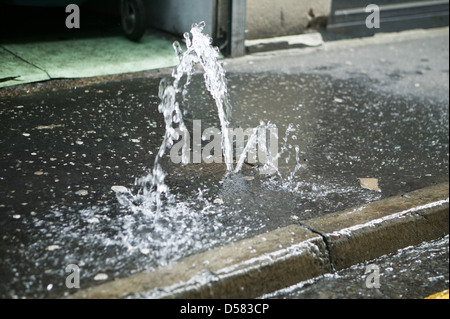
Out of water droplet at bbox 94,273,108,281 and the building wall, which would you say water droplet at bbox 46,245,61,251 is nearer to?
water droplet at bbox 94,273,108,281

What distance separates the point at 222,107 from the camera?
4.78 metres

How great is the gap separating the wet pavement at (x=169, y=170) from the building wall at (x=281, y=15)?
118 centimetres

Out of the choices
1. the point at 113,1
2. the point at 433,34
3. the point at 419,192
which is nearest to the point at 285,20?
the point at 113,1

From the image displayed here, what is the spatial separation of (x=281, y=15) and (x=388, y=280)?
477 centimetres

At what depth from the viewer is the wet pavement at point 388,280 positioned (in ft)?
8.80

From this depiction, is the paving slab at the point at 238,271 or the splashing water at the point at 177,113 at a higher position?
the splashing water at the point at 177,113

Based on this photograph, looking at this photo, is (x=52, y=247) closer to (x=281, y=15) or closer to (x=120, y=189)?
(x=120, y=189)

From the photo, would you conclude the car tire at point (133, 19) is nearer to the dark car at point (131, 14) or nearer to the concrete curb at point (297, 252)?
the dark car at point (131, 14)

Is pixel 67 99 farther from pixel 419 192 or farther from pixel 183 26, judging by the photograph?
pixel 419 192

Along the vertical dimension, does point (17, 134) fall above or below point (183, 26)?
below

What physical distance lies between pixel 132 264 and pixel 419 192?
78.2 inches

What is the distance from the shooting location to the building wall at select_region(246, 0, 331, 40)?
6.57 meters

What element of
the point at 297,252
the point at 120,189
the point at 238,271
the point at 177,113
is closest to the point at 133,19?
the point at 177,113

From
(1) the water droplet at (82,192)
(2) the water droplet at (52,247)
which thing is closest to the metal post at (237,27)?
(1) the water droplet at (82,192)
